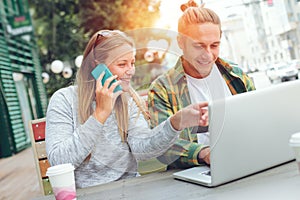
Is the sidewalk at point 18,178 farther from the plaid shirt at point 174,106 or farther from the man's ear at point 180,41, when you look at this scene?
the man's ear at point 180,41

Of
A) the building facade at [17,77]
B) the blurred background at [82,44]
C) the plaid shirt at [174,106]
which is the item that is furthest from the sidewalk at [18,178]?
the plaid shirt at [174,106]

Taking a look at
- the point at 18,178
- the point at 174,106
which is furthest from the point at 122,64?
the point at 18,178

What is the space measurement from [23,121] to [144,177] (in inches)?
272

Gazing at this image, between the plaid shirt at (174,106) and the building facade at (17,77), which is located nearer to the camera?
the plaid shirt at (174,106)

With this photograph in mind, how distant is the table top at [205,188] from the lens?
2.42 ft

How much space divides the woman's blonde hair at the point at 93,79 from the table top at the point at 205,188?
164 millimetres

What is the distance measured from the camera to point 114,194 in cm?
91

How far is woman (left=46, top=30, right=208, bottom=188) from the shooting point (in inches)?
36.2

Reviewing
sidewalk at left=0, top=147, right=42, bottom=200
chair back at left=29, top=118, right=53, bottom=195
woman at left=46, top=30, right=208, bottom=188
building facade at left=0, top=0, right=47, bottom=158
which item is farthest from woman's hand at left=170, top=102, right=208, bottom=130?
building facade at left=0, top=0, right=47, bottom=158

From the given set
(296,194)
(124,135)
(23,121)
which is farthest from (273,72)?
(23,121)

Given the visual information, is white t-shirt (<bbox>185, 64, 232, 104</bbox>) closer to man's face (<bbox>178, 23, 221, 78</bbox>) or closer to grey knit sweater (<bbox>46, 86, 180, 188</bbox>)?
man's face (<bbox>178, 23, 221, 78</bbox>)

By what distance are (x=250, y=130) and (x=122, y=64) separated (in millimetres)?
314

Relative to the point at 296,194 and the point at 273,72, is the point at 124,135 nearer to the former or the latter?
the point at 296,194

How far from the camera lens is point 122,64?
3.01 ft
